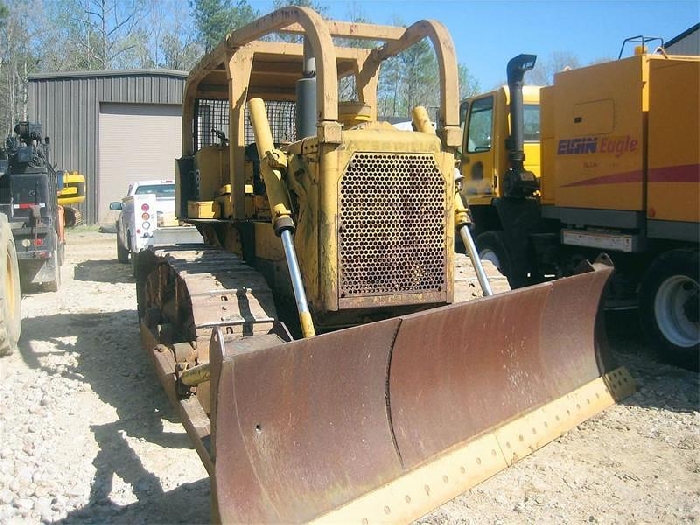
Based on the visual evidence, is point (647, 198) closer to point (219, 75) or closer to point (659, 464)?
point (659, 464)

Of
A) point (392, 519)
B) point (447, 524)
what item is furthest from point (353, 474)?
point (447, 524)

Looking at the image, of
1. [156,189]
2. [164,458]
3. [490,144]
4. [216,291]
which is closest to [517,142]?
[490,144]

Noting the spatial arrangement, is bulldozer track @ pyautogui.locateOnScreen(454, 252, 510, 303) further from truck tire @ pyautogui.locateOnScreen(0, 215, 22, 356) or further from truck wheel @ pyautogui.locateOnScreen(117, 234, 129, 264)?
truck wheel @ pyautogui.locateOnScreen(117, 234, 129, 264)

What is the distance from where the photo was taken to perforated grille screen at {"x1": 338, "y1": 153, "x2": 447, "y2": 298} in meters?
4.43

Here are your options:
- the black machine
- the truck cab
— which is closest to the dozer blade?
the truck cab

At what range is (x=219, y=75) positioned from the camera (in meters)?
6.38

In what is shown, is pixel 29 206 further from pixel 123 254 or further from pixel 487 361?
pixel 487 361

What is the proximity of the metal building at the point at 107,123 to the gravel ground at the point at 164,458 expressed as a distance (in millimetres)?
16853

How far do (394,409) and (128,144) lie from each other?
68.7 ft

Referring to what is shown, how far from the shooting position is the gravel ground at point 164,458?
3.91m

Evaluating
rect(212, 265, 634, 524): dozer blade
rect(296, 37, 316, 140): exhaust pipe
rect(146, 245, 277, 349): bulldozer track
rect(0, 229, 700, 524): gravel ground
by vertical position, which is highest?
rect(296, 37, 316, 140): exhaust pipe

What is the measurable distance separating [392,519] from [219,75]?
162 inches

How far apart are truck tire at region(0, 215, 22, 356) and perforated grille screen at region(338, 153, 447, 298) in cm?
359

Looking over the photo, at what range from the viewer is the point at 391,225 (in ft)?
14.9
